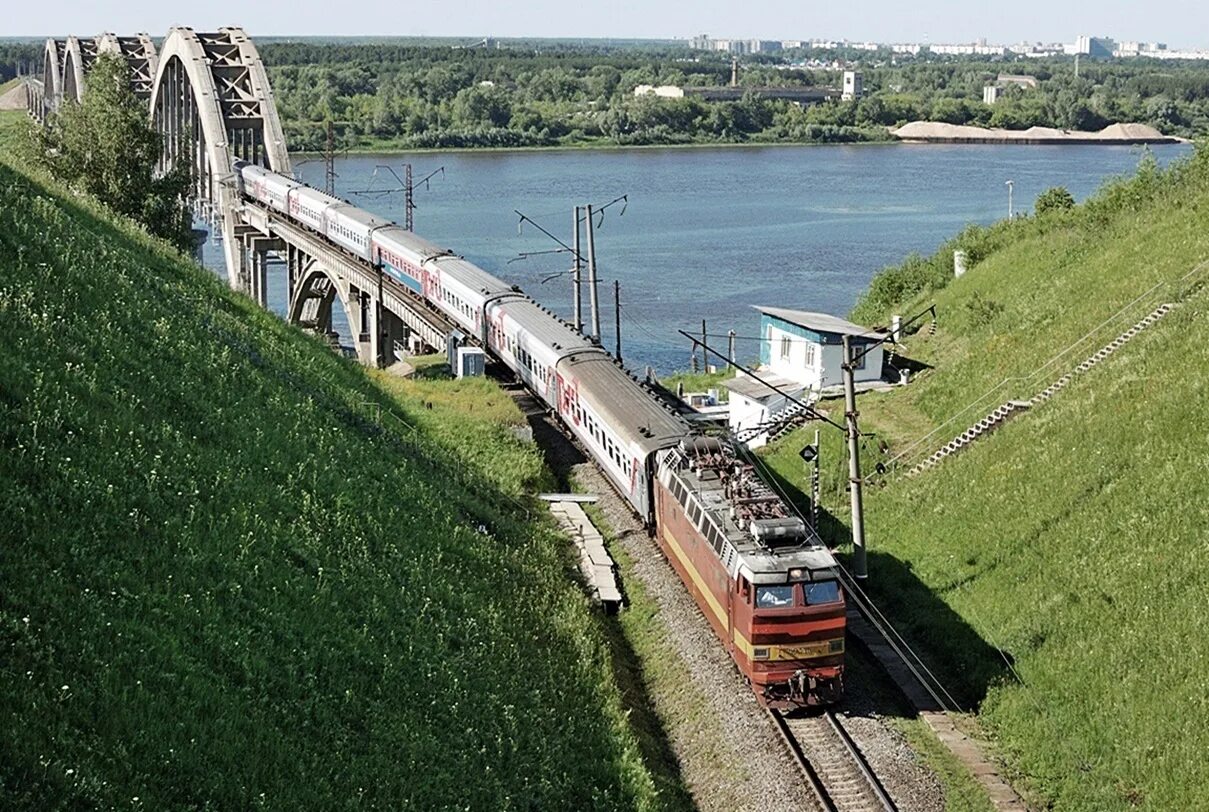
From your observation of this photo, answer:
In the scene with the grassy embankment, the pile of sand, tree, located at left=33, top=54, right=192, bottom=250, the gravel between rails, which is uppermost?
tree, located at left=33, top=54, right=192, bottom=250

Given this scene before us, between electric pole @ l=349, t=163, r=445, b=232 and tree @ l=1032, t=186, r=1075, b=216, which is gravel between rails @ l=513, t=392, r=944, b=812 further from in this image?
electric pole @ l=349, t=163, r=445, b=232

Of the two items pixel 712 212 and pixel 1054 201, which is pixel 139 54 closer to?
pixel 712 212

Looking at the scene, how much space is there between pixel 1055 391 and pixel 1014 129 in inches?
6473

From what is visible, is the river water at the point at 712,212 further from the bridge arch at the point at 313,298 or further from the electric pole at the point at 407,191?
the bridge arch at the point at 313,298

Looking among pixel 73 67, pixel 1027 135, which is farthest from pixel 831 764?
pixel 1027 135

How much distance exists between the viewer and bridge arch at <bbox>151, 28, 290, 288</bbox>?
258 ft

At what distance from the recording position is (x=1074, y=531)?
26.2 m

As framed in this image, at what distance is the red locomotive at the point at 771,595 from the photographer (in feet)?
68.7

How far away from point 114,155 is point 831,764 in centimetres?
4421

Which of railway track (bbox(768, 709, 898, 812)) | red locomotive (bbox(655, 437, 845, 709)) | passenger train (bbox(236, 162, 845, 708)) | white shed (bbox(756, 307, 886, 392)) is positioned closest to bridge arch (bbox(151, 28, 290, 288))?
white shed (bbox(756, 307, 886, 392))

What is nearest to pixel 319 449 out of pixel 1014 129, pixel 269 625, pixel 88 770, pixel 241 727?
pixel 269 625

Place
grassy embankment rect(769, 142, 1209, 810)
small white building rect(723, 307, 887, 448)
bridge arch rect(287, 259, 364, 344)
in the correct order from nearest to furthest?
grassy embankment rect(769, 142, 1209, 810) < small white building rect(723, 307, 887, 448) < bridge arch rect(287, 259, 364, 344)

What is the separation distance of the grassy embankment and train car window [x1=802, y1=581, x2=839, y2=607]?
3308mm

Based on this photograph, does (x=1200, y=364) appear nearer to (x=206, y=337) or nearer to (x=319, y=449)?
(x=319, y=449)
